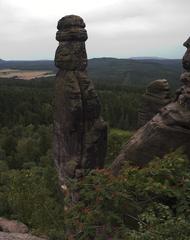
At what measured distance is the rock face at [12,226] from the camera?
43750 mm

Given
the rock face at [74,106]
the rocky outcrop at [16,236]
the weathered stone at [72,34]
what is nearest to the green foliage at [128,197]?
the rock face at [74,106]

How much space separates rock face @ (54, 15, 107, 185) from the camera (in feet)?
88.0

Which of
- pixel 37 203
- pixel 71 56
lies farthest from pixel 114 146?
pixel 71 56

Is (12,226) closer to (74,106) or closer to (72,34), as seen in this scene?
(74,106)

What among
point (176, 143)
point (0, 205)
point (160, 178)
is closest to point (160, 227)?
point (160, 178)

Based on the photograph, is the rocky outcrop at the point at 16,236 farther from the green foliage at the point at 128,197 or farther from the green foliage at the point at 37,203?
the green foliage at the point at 128,197

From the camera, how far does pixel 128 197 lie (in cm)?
1426

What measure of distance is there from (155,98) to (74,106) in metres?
4.76

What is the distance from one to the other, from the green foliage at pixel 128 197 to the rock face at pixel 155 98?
913cm

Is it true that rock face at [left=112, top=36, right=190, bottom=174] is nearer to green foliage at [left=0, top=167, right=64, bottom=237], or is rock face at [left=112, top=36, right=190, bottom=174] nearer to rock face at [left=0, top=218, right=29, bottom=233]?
green foliage at [left=0, top=167, right=64, bottom=237]

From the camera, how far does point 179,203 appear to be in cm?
1367

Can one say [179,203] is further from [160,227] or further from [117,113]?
[117,113]

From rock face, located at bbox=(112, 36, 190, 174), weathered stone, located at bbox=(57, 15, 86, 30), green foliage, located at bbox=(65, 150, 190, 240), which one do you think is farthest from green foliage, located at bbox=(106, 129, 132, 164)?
green foliage, located at bbox=(65, 150, 190, 240)

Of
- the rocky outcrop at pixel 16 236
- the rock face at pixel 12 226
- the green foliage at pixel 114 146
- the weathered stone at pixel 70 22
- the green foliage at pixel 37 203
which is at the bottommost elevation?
the rock face at pixel 12 226
